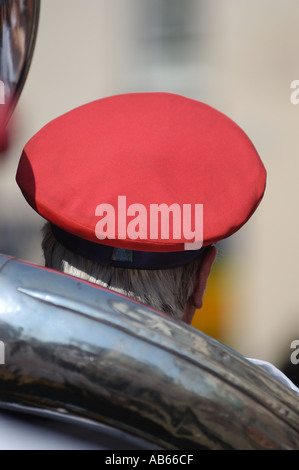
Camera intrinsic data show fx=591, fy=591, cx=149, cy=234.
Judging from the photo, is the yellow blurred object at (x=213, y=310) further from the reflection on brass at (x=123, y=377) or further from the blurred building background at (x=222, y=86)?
the reflection on brass at (x=123, y=377)

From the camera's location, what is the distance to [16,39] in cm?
109

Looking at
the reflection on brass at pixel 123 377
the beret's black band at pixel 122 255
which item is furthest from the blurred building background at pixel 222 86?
the reflection on brass at pixel 123 377

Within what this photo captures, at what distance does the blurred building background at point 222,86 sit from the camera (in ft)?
15.1

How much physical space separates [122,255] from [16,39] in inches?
17.4

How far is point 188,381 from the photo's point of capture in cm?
69

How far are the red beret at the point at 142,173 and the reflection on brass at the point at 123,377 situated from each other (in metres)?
0.33

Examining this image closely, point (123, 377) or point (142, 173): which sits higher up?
point (142, 173)

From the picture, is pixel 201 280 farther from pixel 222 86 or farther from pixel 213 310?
pixel 222 86

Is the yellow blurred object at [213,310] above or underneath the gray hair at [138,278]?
underneath

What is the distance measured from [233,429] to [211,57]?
4390 mm

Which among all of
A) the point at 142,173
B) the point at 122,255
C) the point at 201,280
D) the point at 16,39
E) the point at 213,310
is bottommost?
the point at 213,310

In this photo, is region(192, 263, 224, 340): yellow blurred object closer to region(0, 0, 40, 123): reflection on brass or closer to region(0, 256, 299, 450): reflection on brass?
region(0, 0, 40, 123): reflection on brass

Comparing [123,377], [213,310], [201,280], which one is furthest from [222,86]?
[123,377]

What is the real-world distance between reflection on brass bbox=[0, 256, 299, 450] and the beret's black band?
36cm
